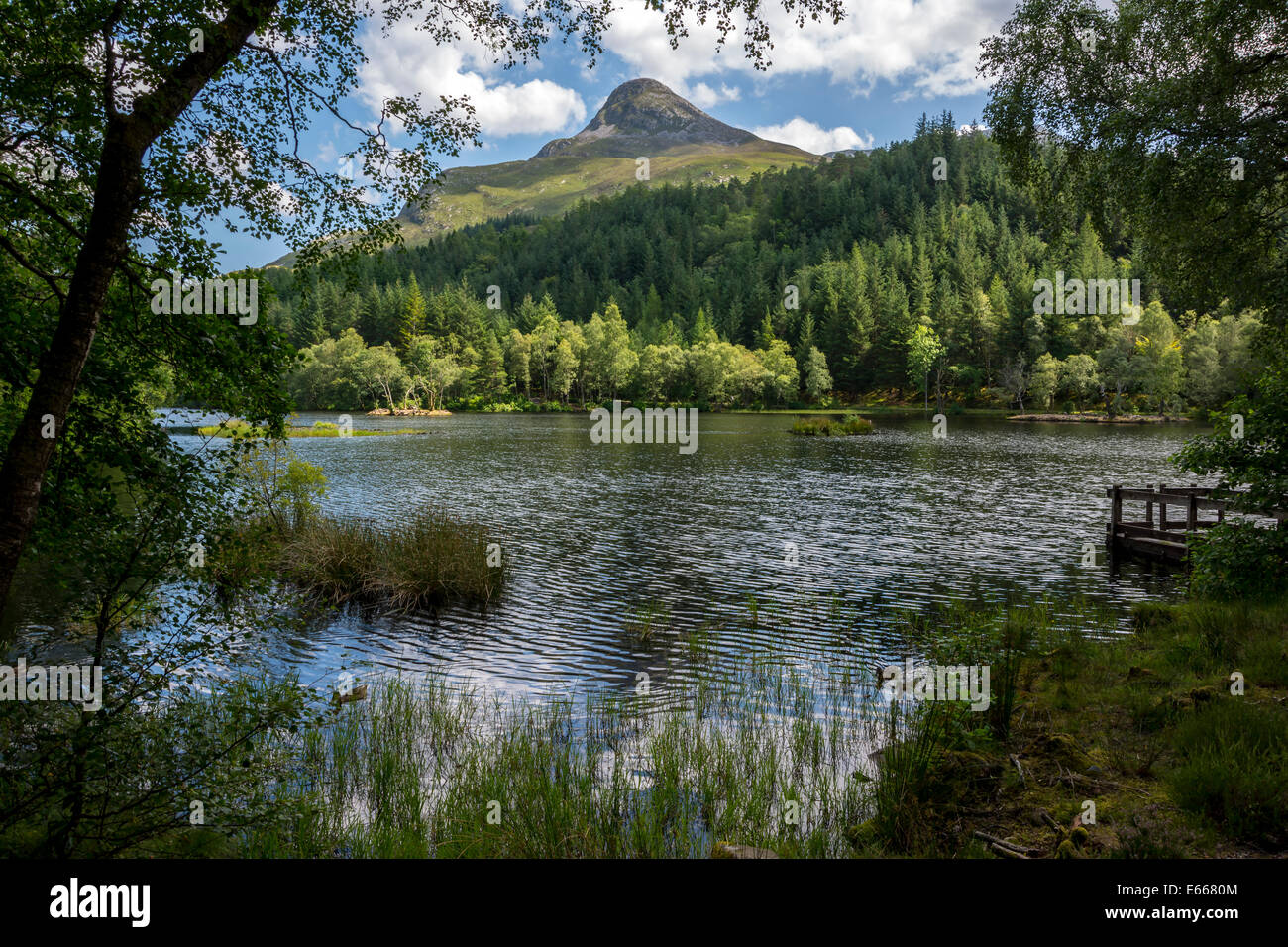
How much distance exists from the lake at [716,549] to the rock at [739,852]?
6.04 metres

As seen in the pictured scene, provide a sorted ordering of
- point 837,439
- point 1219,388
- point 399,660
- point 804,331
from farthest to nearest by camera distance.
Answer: point 804,331 < point 1219,388 < point 837,439 < point 399,660

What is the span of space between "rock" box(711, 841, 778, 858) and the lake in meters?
6.04

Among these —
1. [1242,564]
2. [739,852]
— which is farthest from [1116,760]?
[1242,564]

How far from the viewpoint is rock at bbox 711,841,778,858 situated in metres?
6.20

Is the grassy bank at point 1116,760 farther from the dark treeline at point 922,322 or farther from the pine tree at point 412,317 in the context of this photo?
the pine tree at point 412,317

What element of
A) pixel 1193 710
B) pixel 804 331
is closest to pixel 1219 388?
pixel 804 331

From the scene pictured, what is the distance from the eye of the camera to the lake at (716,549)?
14383mm

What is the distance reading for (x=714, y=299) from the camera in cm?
18788

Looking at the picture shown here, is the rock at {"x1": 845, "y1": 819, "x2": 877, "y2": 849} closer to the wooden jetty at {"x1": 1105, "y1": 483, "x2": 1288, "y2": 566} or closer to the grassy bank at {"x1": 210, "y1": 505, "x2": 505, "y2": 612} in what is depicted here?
the grassy bank at {"x1": 210, "y1": 505, "x2": 505, "y2": 612}

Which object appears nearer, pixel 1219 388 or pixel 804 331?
pixel 1219 388
